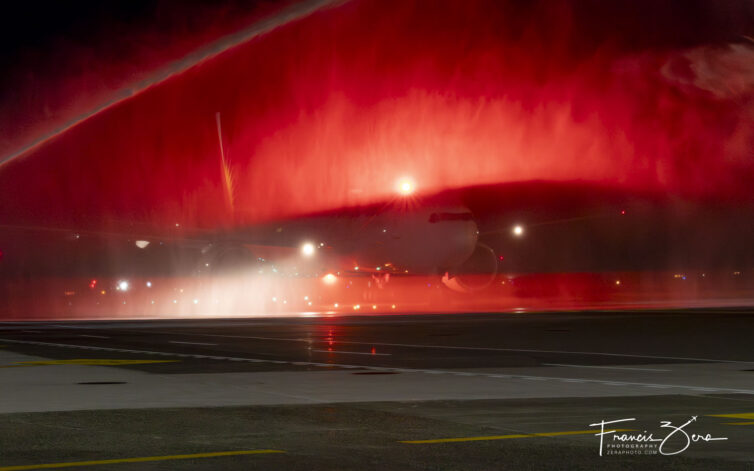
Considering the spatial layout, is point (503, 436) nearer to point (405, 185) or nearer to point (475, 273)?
point (405, 185)

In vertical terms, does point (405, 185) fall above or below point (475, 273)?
above

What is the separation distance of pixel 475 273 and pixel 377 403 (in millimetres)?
55701

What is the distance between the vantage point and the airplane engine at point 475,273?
240ft

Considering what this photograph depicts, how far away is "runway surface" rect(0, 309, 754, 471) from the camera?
1280 cm

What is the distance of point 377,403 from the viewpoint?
18312mm

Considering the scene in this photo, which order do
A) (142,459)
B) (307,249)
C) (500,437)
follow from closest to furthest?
(142,459)
(500,437)
(307,249)

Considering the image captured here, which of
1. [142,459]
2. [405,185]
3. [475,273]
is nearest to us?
[142,459]

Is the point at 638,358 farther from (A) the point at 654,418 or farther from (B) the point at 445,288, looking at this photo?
(B) the point at 445,288

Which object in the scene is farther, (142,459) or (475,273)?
(475,273)

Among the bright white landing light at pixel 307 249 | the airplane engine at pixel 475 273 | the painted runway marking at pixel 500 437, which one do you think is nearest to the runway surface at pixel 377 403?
the painted runway marking at pixel 500 437

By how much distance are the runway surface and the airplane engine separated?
3408cm

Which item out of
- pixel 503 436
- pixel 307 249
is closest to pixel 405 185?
pixel 307 249

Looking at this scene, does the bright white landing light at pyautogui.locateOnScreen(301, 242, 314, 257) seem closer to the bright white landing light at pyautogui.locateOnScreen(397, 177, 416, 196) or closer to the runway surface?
the bright white landing light at pyautogui.locateOnScreen(397, 177, 416, 196)

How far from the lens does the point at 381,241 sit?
7294cm
